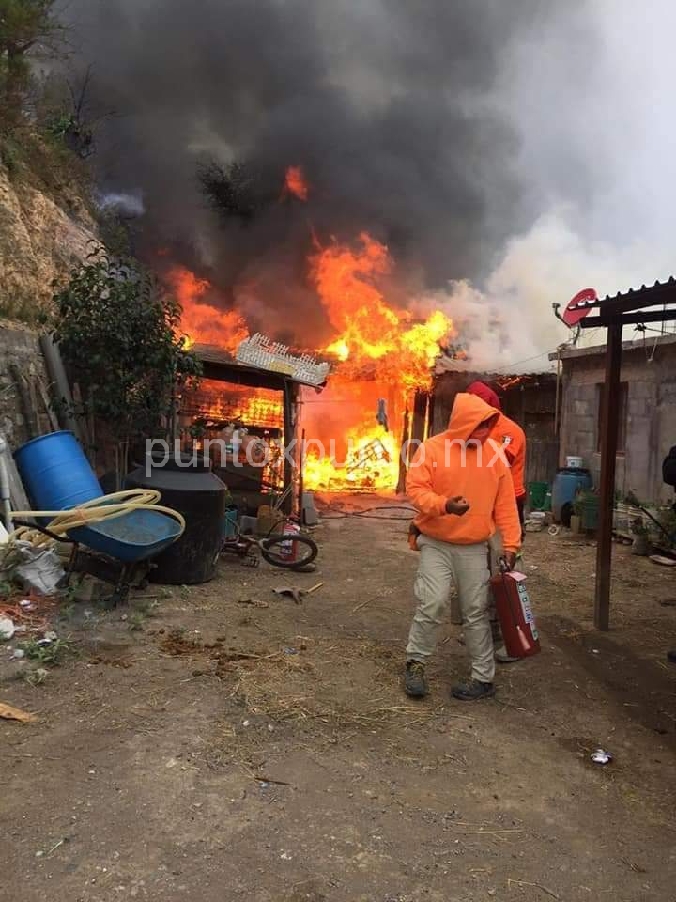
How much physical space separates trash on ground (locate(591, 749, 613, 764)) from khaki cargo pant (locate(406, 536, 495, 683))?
0.81 m

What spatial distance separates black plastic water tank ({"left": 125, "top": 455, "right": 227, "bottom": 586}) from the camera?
6520 mm

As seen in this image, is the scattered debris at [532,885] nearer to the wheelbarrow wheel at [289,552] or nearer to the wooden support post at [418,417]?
the wheelbarrow wheel at [289,552]

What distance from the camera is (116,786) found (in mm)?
2988

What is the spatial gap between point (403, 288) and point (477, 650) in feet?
65.5

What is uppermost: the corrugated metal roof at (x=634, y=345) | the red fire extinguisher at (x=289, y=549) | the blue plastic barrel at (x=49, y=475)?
the corrugated metal roof at (x=634, y=345)

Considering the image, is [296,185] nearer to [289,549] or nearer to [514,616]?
[289,549]

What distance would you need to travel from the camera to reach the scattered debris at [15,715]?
3590mm

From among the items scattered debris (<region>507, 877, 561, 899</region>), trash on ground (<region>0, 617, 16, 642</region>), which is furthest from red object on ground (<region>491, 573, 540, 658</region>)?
trash on ground (<region>0, 617, 16, 642</region>)

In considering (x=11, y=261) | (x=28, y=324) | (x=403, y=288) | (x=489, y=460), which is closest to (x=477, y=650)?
(x=489, y=460)

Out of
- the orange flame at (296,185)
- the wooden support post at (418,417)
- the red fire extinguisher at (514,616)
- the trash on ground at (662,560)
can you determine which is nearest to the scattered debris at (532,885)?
the red fire extinguisher at (514,616)

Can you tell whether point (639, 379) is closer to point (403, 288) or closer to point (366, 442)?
point (366, 442)

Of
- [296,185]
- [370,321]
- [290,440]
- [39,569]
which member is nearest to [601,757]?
[39,569]

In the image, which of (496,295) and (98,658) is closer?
(98,658)

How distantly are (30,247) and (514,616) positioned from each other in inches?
355
